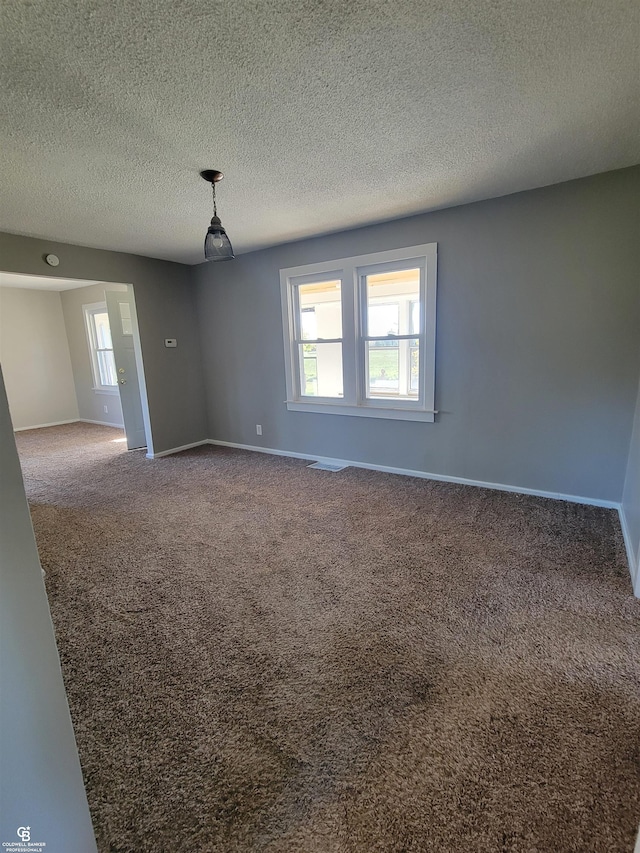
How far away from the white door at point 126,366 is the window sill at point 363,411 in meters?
2.40

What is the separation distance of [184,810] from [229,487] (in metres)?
2.77

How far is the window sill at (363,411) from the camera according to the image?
12.3ft

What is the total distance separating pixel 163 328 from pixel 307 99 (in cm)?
375

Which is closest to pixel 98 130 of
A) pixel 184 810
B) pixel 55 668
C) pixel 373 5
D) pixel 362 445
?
pixel 373 5

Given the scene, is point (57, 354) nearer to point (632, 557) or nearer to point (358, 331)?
point (358, 331)

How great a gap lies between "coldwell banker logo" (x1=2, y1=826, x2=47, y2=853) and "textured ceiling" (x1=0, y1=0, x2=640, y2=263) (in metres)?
2.22

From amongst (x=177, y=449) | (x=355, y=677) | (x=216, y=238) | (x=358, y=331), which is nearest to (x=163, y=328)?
(x=177, y=449)

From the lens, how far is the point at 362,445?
13.8ft

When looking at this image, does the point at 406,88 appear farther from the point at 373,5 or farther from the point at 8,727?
the point at 8,727

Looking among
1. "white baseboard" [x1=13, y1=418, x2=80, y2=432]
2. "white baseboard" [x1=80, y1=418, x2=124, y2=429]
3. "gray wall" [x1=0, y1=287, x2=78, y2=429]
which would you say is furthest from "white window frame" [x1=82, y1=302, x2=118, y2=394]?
"white baseboard" [x1=13, y1=418, x2=80, y2=432]

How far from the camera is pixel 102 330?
274 inches

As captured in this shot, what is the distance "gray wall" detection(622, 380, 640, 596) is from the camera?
2.12 meters

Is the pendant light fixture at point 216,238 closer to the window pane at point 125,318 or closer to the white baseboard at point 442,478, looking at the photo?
the white baseboard at point 442,478

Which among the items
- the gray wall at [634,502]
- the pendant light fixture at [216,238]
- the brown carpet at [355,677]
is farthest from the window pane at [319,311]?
the gray wall at [634,502]
